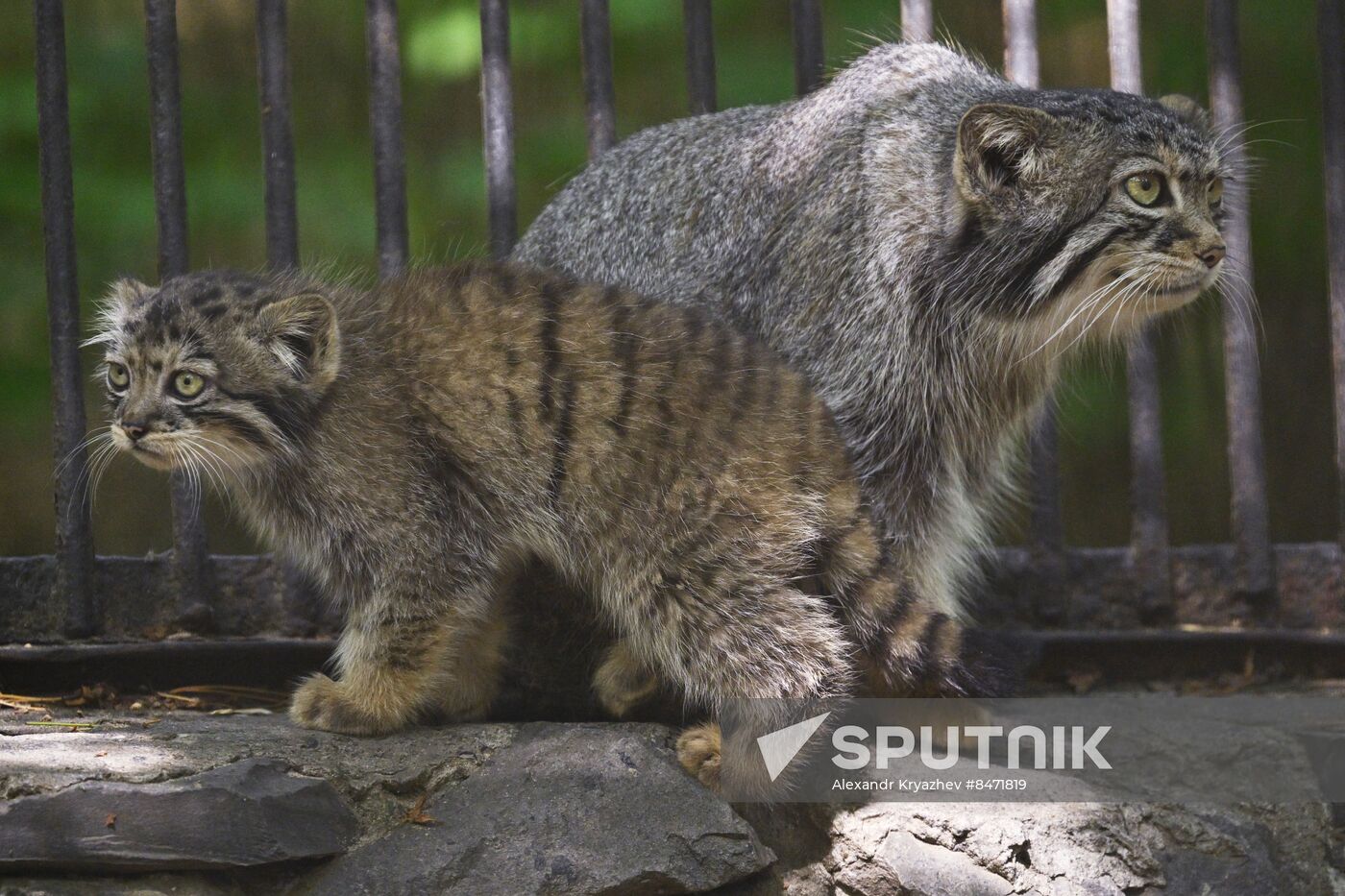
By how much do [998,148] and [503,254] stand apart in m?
1.72

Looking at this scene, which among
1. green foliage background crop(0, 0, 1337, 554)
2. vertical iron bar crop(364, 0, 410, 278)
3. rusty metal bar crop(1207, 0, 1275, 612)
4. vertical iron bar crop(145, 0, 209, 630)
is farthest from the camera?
green foliage background crop(0, 0, 1337, 554)

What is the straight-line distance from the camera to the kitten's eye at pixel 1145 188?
13.2 feet

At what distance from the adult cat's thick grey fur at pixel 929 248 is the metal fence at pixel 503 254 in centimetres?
43

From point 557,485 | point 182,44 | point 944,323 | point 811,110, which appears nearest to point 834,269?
point 944,323

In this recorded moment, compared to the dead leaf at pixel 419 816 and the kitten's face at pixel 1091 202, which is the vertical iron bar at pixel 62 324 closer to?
the dead leaf at pixel 419 816

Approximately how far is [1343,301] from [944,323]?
155 centimetres

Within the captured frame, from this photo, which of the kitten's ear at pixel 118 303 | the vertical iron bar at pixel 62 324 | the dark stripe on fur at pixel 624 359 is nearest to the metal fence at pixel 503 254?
the vertical iron bar at pixel 62 324

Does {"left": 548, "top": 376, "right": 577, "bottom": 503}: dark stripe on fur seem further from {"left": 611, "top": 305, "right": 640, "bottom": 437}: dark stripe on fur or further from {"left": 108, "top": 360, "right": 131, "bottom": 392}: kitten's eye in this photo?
{"left": 108, "top": 360, "right": 131, "bottom": 392}: kitten's eye

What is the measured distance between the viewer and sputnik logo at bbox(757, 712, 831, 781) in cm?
361

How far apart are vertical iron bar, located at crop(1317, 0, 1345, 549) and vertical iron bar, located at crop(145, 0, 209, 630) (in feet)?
12.0

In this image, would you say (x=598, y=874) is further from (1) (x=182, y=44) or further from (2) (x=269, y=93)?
(1) (x=182, y=44)

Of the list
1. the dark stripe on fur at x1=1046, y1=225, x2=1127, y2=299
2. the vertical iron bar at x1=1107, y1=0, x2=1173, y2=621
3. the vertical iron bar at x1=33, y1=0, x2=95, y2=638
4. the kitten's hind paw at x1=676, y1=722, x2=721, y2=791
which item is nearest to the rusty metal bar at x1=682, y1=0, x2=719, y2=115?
the vertical iron bar at x1=1107, y1=0, x2=1173, y2=621

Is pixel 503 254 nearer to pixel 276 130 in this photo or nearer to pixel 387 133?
pixel 387 133

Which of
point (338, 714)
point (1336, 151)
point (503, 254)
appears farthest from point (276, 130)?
point (1336, 151)
